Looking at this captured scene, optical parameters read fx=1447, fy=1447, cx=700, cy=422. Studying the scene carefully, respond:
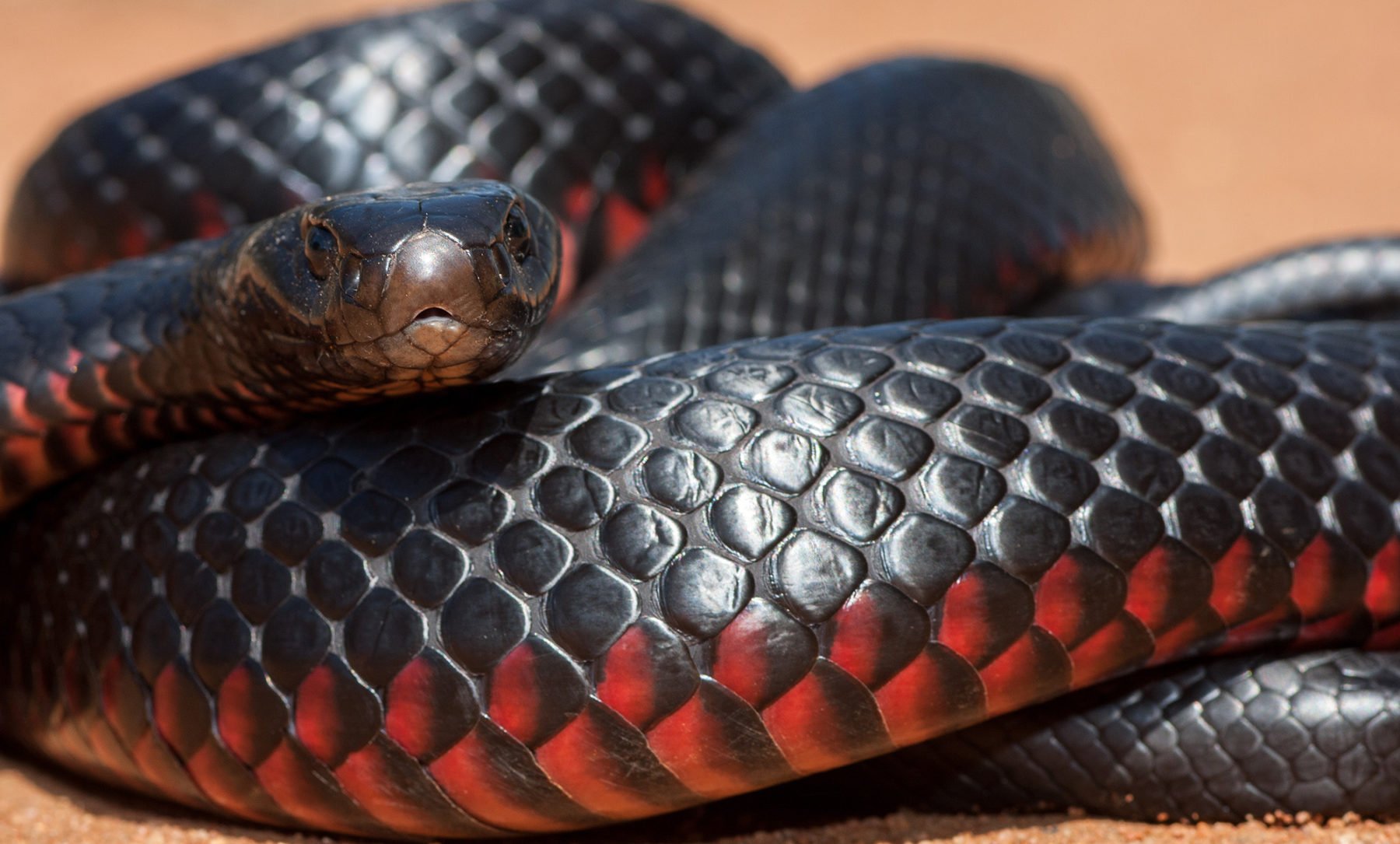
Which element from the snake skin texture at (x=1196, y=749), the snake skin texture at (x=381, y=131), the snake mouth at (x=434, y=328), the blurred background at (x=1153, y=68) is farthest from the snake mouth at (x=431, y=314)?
the blurred background at (x=1153, y=68)

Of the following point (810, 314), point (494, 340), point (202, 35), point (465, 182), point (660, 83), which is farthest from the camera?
point (202, 35)

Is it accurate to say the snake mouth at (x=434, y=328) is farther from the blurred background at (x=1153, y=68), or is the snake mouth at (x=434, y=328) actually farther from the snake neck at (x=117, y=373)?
the blurred background at (x=1153, y=68)

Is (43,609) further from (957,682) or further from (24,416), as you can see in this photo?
(957,682)

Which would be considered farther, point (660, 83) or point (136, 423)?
point (660, 83)

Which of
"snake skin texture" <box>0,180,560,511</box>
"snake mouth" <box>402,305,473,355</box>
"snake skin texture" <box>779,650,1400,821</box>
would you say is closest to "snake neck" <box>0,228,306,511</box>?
"snake skin texture" <box>0,180,560,511</box>

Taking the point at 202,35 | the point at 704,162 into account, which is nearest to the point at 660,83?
the point at 704,162

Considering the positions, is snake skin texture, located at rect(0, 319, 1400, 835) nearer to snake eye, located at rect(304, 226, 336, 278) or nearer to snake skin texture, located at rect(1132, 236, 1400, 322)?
snake eye, located at rect(304, 226, 336, 278)

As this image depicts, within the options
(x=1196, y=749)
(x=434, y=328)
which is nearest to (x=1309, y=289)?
(x=1196, y=749)
